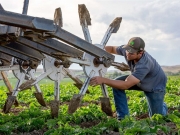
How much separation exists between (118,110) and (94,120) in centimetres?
60

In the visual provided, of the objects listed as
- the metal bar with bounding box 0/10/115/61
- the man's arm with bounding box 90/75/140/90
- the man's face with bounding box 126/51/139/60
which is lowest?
the man's arm with bounding box 90/75/140/90

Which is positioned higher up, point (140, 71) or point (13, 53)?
point (13, 53)

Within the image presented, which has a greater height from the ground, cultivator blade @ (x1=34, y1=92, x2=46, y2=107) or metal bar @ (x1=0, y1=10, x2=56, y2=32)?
metal bar @ (x1=0, y1=10, x2=56, y2=32)

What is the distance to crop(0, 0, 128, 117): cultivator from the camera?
23.4 feet

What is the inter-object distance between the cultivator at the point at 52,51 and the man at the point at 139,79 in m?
0.51

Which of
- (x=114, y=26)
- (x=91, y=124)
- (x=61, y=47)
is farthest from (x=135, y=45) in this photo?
(x=114, y=26)

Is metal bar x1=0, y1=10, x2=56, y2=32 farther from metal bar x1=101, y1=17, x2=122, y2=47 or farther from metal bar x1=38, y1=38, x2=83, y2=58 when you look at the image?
metal bar x1=101, y1=17, x2=122, y2=47

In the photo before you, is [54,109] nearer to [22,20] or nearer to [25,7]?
[25,7]

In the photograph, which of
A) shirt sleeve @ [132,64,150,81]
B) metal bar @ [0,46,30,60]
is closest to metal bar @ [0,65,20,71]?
metal bar @ [0,46,30,60]

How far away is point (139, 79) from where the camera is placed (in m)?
8.11

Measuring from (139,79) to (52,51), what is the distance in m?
2.25

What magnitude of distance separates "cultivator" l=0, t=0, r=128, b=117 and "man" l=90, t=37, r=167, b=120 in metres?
0.51

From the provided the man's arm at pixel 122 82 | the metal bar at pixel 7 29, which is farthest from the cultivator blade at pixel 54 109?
the metal bar at pixel 7 29

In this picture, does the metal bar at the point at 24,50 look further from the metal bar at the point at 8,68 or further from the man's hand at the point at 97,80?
the man's hand at the point at 97,80
